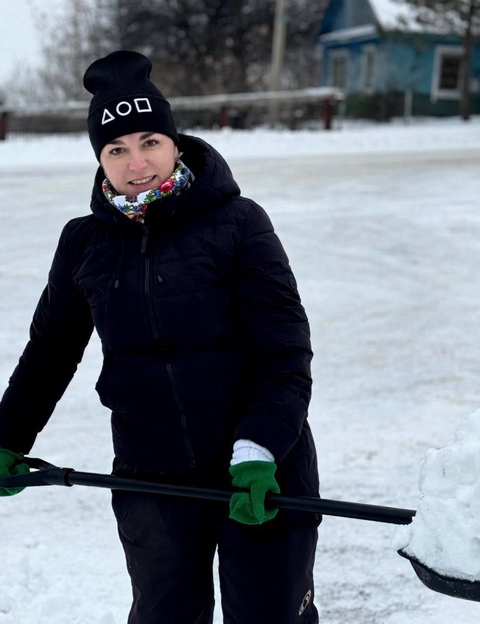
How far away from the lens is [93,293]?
1990mm

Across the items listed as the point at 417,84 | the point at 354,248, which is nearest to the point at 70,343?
the point at 354,248

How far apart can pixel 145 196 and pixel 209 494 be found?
0.64m

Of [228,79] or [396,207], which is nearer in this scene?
[396,207]

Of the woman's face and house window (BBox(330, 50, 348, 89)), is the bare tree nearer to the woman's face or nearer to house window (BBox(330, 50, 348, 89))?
house window (BBox(330, 50, 348, 89))

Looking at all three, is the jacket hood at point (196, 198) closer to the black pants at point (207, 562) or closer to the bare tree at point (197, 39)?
the black pants at point (207, 562)

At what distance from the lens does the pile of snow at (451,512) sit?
1.52 m

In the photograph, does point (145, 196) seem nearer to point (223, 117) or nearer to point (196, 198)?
point (196, 198)

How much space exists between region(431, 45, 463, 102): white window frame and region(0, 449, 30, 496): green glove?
27306 mm

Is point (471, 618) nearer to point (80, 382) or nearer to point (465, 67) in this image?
point (80, 382)

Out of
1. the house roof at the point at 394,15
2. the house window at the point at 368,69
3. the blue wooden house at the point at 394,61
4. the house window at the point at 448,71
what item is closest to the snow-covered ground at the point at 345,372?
the house roof at the point at 394,15

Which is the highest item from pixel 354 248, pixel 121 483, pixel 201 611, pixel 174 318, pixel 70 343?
pixel 174 318

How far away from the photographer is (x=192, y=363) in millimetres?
1873

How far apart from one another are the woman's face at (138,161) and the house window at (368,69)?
28.2m

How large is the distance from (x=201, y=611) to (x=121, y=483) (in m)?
0.37
